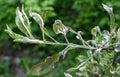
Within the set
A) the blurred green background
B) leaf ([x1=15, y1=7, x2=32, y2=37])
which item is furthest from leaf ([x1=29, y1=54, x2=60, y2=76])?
the blurred green background

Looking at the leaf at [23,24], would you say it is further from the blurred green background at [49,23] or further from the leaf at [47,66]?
the blurred green background at [49,23]

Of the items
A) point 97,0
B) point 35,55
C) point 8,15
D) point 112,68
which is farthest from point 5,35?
point 112,68

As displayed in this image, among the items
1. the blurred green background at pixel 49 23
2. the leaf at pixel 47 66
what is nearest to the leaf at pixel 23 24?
the leaf at pixel 47 66

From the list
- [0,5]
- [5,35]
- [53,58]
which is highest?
[53,58]

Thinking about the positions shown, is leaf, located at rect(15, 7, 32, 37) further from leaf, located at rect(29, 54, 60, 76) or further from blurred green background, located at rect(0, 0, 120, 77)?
blurred green background, located at rect(0, 0, 120, 77)

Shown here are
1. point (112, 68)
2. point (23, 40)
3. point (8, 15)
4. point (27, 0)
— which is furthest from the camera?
point (8, 15)

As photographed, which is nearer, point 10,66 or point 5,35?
point 5,35

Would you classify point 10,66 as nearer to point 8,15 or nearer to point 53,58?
point 8,15

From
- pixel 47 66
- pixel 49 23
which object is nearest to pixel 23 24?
pixel 47 66
